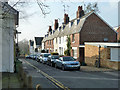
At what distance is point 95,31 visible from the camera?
3130 cm

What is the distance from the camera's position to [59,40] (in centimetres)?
4175

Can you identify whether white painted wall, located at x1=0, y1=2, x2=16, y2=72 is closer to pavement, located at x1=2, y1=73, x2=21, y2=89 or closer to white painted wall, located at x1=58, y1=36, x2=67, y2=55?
pavement, located at x1=2, y1=73, x2=21, y2=89

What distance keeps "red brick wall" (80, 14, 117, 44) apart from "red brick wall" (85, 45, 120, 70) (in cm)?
467

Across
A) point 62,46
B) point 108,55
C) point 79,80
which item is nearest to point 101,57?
point 108,55

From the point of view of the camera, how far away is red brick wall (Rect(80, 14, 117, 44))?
30.6 metres

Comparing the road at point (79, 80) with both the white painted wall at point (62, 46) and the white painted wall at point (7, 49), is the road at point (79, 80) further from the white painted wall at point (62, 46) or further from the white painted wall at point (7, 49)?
the white painted wall at point (62, 46)

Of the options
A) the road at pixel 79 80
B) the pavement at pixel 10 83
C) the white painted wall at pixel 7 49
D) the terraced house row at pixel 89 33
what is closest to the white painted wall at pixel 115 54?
the road at pixel 79 80

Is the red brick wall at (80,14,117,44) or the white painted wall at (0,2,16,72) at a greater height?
the red brick wall at (80,14,117,44)

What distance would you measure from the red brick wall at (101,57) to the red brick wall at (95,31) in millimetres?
4668

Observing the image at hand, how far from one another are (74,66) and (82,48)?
35.9ft

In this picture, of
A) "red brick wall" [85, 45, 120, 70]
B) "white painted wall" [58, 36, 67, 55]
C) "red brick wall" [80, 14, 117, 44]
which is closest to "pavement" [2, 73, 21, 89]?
"red brick wall" [85, 45, 120, 70]

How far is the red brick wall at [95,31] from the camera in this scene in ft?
100

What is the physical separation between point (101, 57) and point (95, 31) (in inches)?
380

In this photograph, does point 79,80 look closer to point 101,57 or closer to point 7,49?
point 7,49
